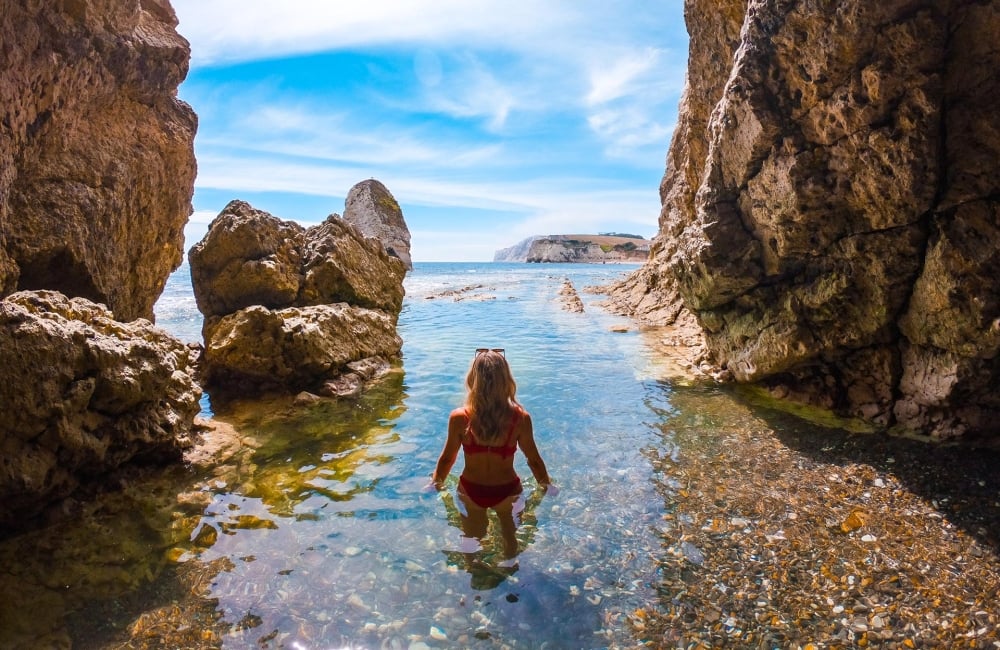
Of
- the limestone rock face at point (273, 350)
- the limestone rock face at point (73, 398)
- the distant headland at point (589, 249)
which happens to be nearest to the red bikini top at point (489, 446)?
the limestone rock face at point (73, 398)

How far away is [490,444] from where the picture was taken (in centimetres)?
552

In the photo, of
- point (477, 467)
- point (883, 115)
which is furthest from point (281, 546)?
point (883, 115)

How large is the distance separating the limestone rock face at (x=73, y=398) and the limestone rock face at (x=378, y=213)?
79.2 meters

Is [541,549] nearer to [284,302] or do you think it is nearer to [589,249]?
[284,302]

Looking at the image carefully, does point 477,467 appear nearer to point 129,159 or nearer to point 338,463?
point 338,463

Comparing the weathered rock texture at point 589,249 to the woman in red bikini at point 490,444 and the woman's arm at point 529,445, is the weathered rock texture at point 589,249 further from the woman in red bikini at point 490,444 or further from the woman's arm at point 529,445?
the woman in red bikini at point 490,444

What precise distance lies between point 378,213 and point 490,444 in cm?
8492

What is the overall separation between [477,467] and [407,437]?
374cm

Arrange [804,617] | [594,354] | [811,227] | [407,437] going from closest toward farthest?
[804,617] < [811,227] < [407,437] < [594,354]

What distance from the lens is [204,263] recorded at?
39.7 feet

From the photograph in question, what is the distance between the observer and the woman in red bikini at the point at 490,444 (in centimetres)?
532

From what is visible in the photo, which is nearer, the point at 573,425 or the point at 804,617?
the point at 804,617

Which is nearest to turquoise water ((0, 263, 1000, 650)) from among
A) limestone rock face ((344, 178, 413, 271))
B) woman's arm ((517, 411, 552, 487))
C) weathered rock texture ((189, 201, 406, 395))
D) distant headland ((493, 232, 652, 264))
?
woman's arm ((517, 411, 552, 487))

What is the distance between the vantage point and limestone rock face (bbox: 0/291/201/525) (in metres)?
5.24
